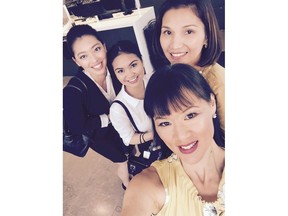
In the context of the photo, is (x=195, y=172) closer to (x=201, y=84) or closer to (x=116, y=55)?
(x=201, y=84)

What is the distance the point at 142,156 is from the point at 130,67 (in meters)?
0.23

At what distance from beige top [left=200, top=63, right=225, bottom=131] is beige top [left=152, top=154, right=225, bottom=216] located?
0.49 feet

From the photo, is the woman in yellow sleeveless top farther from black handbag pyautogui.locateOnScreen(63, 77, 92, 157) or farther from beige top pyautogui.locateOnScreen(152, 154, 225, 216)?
black handbag pyautogui.locateOnScreen(63, 77, 92, 157)

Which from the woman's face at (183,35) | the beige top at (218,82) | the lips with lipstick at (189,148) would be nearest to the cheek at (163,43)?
the woman's face at (183,35)

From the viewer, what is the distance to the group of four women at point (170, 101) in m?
0.56

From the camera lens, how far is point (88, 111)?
67cm

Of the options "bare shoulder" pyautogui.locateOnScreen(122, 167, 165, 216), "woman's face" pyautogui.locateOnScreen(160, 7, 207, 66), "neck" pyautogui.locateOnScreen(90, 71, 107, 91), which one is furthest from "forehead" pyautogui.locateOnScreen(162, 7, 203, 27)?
"bare shoulder" pyautogui.locateOnScreen(122, 167, 165, 216)

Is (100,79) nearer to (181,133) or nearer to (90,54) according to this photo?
(90,54)

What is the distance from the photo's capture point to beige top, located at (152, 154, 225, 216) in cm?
58

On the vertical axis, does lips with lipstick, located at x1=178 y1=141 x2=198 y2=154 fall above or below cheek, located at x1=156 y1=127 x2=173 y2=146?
below

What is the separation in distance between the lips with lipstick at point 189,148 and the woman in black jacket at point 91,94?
18 cm

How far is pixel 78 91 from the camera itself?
0.66 metres
